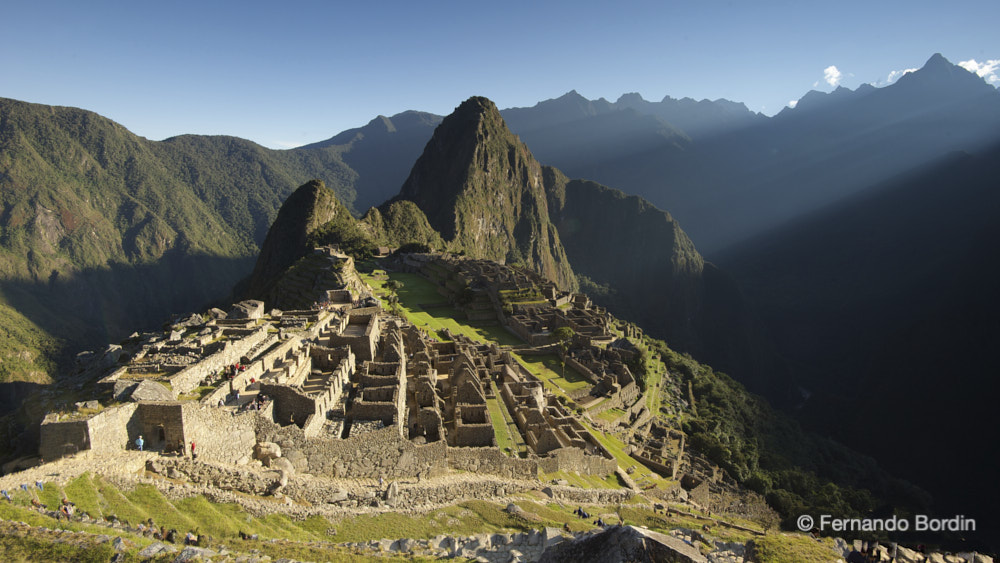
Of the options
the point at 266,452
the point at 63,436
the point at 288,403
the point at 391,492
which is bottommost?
the point at 391,492

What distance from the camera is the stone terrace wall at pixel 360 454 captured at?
46.3 ft

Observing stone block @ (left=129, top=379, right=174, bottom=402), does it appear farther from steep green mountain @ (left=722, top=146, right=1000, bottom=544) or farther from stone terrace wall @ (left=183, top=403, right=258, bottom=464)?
steep green mountain @ (left=722, top=146, right=1000, bottom=544)

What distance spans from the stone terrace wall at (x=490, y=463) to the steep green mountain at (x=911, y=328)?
64329mm

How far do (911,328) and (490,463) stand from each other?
134 m

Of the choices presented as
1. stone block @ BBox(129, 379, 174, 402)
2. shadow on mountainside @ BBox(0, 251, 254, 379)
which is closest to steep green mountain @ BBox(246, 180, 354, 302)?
shadow on mountainside @ BBox(0, 251, 254, 379)

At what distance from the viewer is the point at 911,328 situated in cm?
11338

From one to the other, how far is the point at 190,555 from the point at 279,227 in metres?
103

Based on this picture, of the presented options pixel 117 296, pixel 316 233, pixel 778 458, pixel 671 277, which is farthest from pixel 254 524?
pixel 671 277

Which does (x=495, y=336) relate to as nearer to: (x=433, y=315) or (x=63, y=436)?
(x=433, y=315)

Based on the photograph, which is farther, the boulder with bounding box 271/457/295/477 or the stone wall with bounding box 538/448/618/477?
the stone wall with bounding box 538/448/618/477

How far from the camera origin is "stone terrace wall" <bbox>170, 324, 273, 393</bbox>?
1425 cm

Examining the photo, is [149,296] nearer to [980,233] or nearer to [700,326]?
[700,326]

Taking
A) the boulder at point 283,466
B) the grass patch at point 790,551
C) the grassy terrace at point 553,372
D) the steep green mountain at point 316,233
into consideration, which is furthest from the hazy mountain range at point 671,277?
the grass patch at point 790,551

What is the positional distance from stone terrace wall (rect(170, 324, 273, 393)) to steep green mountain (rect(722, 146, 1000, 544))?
7410cm
